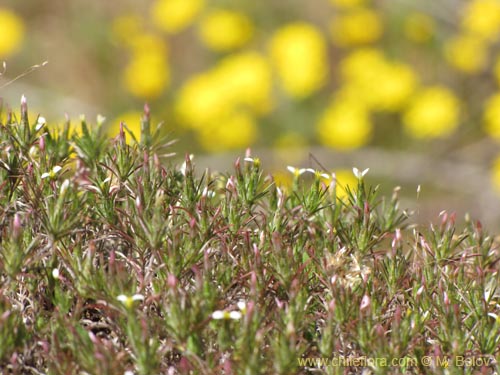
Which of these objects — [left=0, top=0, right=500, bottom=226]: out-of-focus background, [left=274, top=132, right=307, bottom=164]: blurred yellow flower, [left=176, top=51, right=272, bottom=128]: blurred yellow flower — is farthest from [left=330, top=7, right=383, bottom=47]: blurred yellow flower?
[left=274, top=132, right=307, bottom=164]: blurred yellow flower

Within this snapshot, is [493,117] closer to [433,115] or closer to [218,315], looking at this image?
[433,115]

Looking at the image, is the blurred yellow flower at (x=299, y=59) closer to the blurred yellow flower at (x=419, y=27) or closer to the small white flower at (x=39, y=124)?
the blurred yellow flower at (x=419, y=27)

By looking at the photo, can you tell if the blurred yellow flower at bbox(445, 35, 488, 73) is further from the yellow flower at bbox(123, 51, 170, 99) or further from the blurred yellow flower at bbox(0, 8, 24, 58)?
the blurred yellow flower at bbox(0, 8, 24, 58)

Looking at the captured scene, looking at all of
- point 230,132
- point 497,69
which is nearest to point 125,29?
point 230,132

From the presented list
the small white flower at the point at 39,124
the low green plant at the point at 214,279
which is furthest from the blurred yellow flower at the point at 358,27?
the small white flower at the point at 39,124

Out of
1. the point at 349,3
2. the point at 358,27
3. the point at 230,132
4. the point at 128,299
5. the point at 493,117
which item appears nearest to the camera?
the point at 128,299
